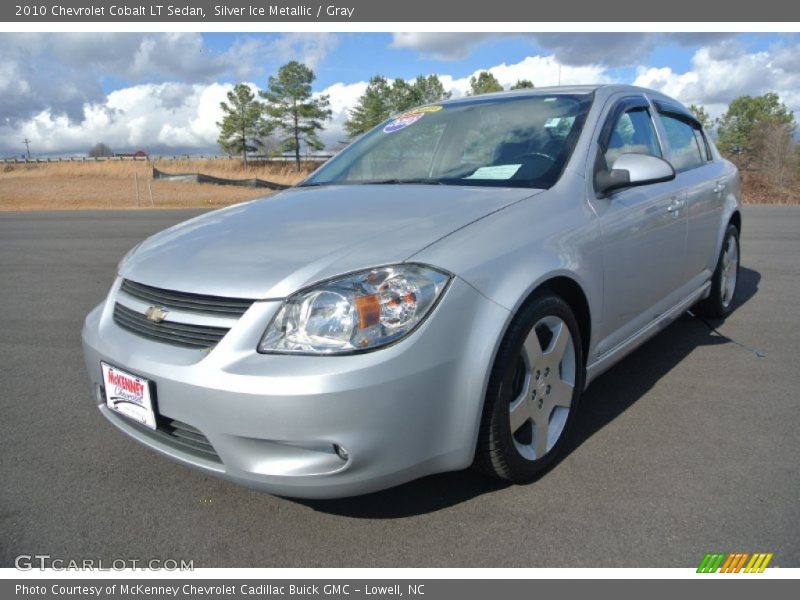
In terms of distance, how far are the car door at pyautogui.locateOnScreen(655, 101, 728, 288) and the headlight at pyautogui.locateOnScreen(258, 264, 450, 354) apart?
243 centimetres

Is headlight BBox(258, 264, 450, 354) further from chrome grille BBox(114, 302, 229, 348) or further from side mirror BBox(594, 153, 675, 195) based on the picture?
side mirror BBox(594, 153, 675, 195)

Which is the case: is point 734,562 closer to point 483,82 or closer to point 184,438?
point 184,438

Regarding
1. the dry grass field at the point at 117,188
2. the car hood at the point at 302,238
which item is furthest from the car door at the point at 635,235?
the dry grass field at the point at 117,188

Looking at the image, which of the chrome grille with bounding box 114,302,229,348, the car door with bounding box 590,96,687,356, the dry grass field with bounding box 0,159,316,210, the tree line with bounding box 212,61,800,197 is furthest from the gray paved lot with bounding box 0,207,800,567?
the tree line with bounding box 212,61,800,197

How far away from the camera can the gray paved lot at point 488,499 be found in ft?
6.73

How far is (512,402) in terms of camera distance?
2.27 meters

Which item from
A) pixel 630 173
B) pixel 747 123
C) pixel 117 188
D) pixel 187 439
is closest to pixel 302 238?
pixel 187 439

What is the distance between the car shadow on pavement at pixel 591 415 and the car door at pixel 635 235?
0.38m

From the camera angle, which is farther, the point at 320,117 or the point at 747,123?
the point at 747,123

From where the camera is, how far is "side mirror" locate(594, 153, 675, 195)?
8.96ft

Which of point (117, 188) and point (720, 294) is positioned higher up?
point (720, 294)

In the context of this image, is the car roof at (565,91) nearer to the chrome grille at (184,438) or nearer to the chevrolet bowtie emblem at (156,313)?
the chevrolet bowtie emblem at (156,313)

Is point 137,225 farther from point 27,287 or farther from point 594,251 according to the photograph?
point 594,251

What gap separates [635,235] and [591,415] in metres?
0.92
